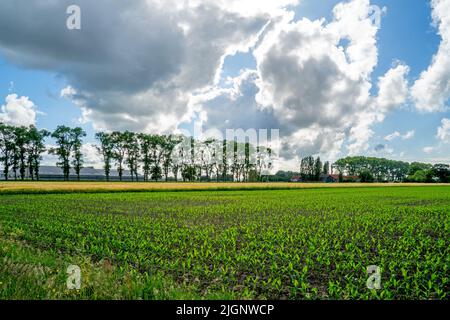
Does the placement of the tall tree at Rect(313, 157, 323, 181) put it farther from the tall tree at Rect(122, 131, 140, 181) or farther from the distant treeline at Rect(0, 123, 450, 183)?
the tall tree at Rect(122, 131, 140, 181)

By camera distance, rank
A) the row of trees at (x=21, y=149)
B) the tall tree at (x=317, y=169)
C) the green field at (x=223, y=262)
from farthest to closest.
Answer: the tall tree at (x=317, y=169)
the row of trees at (x=21, y=149)
the green field at (x=223, y=262)

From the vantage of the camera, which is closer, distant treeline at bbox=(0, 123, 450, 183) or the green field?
the green field

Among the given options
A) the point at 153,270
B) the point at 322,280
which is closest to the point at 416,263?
the point at 322,280

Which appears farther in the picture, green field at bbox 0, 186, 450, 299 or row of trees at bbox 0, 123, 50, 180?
row of trees at bbox 0, 123, 50, 180

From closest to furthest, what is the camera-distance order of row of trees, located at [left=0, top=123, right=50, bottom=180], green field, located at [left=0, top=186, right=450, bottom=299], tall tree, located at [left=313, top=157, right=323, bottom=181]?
green field, located at [left=0, top=186, right=450, bottom=299], row of trees, located at [left=0, top=123, right=50, bottom=180], tall tree, located at [left=313, top=157, right=323, bottom=181]

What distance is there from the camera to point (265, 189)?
2559 inches

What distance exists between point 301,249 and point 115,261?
20.7 feet

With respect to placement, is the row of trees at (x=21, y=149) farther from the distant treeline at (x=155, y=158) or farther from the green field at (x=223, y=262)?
the green field at (x=223, y=262)

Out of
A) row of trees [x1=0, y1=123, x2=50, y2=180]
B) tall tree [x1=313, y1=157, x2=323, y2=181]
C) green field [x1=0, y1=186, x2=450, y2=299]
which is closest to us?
green field [x1=0, y1=186, x2=450, y2=299]

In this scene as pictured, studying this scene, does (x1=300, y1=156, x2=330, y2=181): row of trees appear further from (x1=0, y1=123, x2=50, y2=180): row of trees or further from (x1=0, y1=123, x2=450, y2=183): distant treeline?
(x1=0, y1=123, x2=50, y2=180): row of trees

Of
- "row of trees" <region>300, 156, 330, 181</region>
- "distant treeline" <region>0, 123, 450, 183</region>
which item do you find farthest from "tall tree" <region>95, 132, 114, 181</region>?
"row of trees" <region>300, 156, 330, 181</region>

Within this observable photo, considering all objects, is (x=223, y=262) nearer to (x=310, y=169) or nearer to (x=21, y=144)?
(x=21, y=144)

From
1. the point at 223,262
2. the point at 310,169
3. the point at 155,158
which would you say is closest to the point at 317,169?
the point at 310,169

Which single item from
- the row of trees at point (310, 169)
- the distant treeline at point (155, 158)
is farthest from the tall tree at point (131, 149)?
the row of trees at point (310, 169)
